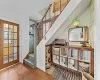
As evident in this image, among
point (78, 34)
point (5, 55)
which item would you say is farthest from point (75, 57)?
point (5, 55)

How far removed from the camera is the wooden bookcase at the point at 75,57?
234cm

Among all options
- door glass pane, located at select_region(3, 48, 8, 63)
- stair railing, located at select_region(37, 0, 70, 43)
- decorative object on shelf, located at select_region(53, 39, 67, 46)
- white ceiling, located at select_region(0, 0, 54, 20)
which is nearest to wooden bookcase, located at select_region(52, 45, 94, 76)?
decorative object on shelf, located at select_region(53, 39, 67, 46)

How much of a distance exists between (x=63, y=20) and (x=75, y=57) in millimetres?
1359

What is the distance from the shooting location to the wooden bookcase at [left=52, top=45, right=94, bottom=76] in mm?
2344

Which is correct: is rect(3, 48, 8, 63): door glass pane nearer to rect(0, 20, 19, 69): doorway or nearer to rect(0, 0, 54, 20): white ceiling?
rect(0, 20, 19, 69): doorway

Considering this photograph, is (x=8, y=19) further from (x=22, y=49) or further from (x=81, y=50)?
(x=81, y=50)

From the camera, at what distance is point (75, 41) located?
10.3ft

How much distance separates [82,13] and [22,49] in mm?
3254

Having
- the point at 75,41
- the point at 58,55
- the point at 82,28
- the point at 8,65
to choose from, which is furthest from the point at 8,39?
the point at 82,28

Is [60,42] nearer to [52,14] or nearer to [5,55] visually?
[52,14]

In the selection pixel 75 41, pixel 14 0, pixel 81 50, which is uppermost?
pixel 14 0

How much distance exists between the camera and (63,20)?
2611mm

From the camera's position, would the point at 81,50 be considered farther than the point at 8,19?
No

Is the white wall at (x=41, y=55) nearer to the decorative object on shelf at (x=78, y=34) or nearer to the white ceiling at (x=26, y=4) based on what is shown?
the decorative object on shelf at (x=78, y=34)
